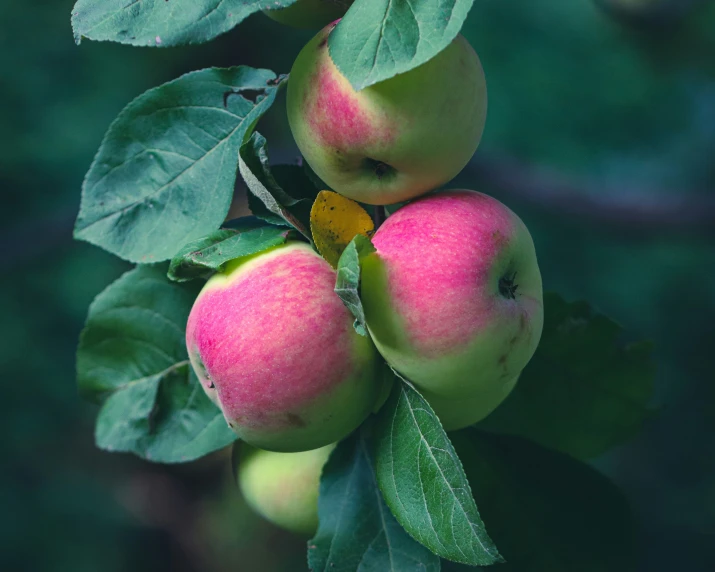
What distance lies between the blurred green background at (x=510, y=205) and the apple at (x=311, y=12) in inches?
29.5

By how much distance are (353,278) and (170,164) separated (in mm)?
239

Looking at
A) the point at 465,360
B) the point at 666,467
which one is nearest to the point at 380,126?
the point at 465,360

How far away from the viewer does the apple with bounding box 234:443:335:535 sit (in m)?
0.68

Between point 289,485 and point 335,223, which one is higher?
point 335,223

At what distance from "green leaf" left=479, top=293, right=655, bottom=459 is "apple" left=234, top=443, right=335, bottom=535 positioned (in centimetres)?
18

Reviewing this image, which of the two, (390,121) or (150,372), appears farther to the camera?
(150,372)

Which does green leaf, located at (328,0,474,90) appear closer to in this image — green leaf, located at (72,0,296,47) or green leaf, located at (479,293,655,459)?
green leaf, located at (72,0,296,47)

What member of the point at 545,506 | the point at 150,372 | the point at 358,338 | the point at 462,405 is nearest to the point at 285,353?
the point at 358,338

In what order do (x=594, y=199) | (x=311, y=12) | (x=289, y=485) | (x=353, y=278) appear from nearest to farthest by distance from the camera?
1. (x=353, y=278)
2. (x=311, y=12)
3. (x=289, y=485)
4. (x=594, y=199)

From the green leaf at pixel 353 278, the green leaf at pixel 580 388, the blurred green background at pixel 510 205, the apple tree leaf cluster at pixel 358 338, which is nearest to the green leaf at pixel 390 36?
the apple tree leaf cluster at pixel 358 338

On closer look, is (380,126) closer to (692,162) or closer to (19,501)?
(692,162)

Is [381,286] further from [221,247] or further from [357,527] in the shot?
[357,527]

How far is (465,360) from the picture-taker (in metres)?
0.47

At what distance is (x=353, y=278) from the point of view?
1.42 feet
